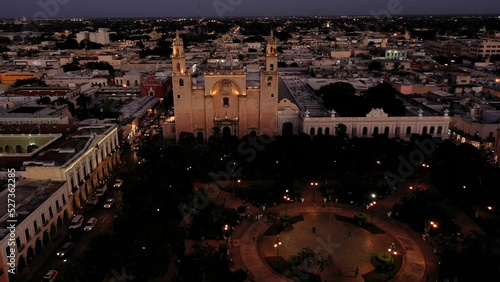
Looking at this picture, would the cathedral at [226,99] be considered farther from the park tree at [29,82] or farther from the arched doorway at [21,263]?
the park tree at [29,82]

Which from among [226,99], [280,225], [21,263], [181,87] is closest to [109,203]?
[21,263]

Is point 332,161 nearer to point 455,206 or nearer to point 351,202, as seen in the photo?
point 351,202

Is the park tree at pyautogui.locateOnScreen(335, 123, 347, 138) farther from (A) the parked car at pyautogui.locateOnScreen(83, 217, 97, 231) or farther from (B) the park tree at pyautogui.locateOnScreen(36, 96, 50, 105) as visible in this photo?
(B) the park tree at pyautogui.locateOnScreen(36, 96, 50, 105)

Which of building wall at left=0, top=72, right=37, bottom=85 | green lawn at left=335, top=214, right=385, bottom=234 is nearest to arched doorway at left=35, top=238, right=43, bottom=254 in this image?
green lawn at left=335, top=214, right=385, bottom=234

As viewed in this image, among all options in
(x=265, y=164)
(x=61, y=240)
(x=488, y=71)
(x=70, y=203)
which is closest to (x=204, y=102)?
(x=265, y=164)

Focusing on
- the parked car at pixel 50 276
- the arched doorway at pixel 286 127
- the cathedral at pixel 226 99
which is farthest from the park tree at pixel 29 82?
the parked car at pixel 50 276
